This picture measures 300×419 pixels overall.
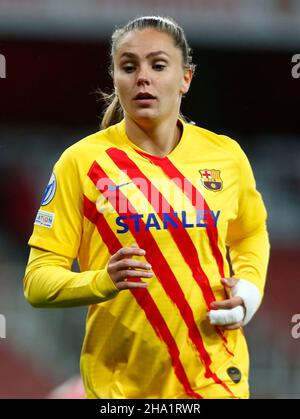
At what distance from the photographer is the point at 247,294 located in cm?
338

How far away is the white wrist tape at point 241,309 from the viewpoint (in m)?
3.26

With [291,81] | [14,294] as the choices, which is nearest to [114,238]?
[14,294]

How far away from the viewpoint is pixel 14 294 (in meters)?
6.50

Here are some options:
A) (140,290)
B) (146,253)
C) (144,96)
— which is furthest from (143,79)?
(140,290)

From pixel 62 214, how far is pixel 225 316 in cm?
63

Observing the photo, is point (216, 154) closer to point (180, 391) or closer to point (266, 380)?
point (180, 391)

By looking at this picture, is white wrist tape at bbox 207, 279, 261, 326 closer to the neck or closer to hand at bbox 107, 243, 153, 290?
hand at bbox 107, 243, 153, 290

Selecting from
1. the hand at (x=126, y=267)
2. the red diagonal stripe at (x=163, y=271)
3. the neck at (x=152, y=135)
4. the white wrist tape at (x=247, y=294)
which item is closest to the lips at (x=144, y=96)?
the neck at (x=152, y=135)

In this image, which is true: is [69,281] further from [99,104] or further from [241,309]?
[99,104]

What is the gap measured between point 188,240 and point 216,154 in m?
0.38

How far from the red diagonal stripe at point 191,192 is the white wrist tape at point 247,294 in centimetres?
7

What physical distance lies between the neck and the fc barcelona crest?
0.49ft

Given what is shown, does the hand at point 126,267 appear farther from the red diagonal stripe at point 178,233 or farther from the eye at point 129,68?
the eye at point 129,68

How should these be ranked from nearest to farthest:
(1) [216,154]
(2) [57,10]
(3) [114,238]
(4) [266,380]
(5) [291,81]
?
(3) [114,238]
(1) [216,154]
(4) [266,380]
(2) [57,10]
(5) [291,81]
